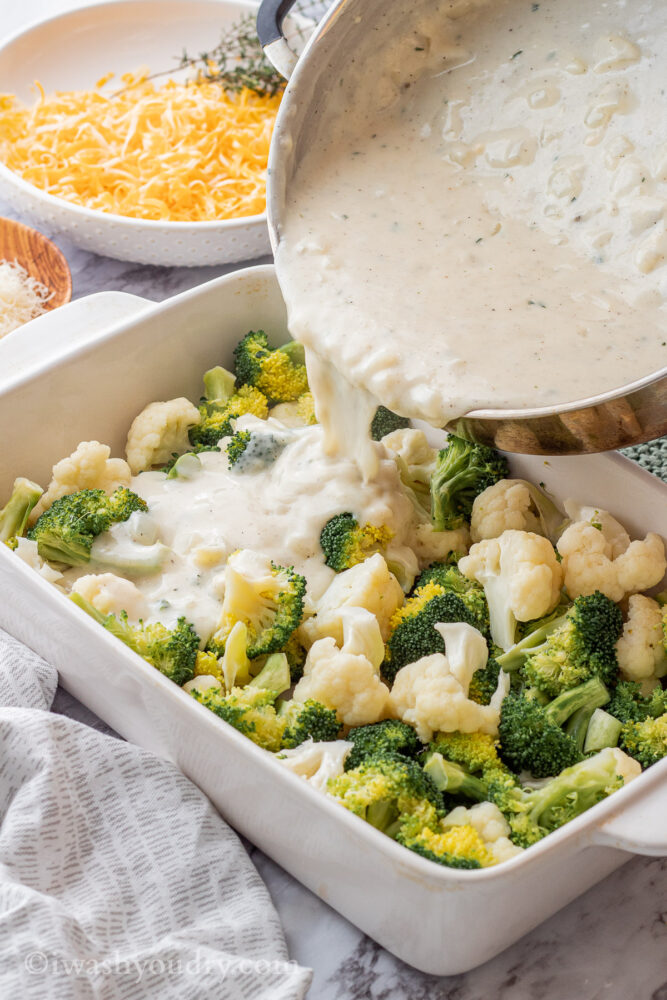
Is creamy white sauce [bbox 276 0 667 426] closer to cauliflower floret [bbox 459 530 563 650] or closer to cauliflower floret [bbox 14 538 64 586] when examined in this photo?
cauliflower floret [bbox 459 530 563 650]

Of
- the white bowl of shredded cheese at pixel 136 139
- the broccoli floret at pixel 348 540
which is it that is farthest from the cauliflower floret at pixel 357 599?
the white bowl of shredded cheese at pixel 136 139

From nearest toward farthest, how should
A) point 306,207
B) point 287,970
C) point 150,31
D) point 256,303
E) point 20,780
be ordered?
point 287,970 → point 20,780 → point 306,207 → point 256,303 → point 150,31

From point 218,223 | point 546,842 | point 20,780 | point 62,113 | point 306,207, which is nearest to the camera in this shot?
point 546,842

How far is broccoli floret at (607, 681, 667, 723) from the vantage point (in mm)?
1990

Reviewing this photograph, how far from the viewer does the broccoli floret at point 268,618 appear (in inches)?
82.5

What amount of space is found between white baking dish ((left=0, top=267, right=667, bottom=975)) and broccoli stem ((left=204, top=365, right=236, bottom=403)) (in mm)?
58

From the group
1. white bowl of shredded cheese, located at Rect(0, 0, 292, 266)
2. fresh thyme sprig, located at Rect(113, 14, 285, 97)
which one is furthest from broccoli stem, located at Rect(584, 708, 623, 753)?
fresh thyme sprig, located at Rect(113, 14, 285, 97)

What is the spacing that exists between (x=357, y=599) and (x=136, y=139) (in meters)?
1.97

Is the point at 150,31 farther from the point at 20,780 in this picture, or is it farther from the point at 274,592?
the point at 20,780

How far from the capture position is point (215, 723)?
1746 mm

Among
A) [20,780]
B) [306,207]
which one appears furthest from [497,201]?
[20,780]

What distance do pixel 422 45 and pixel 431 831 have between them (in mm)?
1439

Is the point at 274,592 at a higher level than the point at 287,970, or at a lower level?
higher

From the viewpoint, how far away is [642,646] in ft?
6.72
